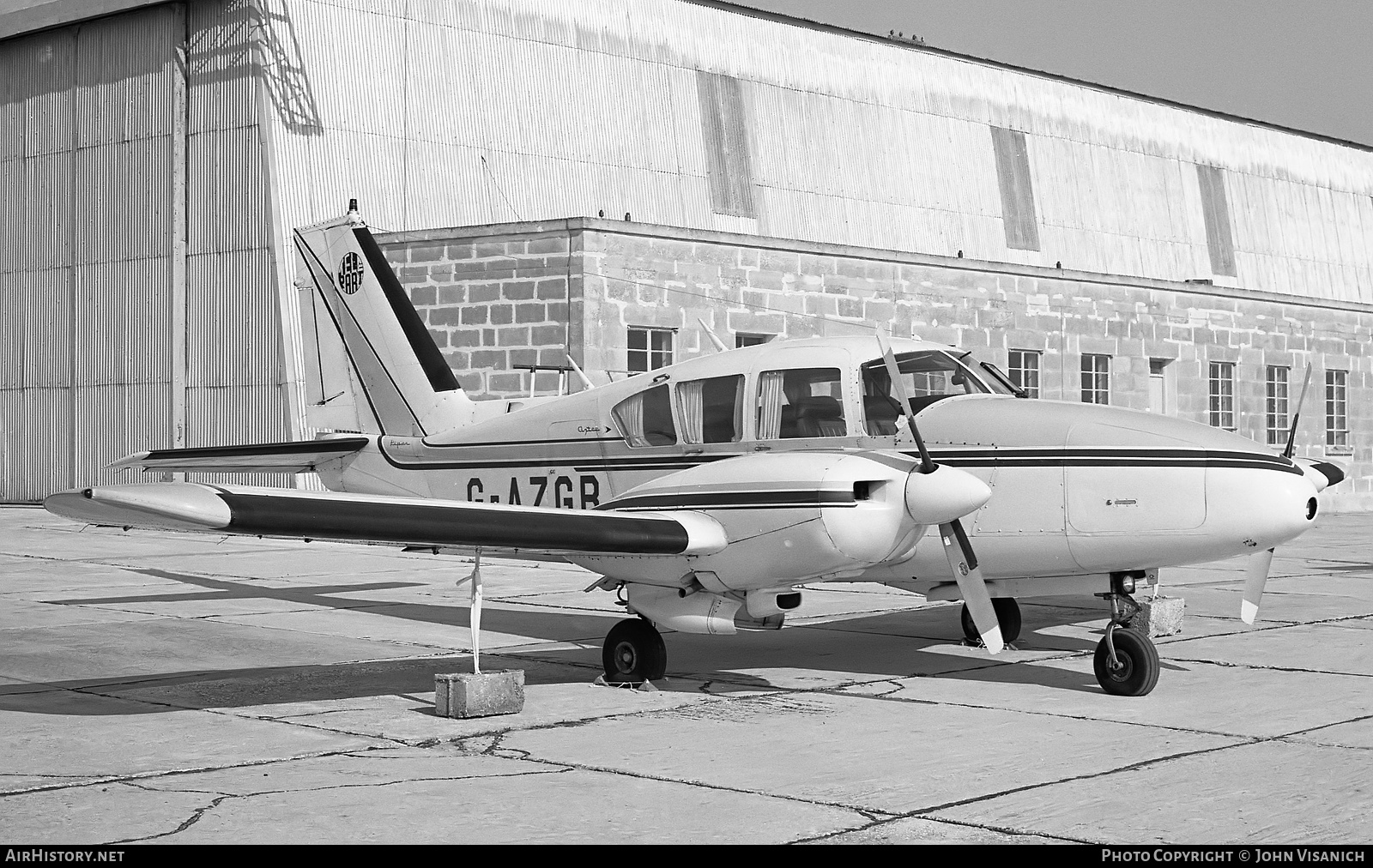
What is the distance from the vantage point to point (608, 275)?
2245cm

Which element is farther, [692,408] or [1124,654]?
[692,408]

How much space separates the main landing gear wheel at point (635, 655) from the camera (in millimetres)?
9977

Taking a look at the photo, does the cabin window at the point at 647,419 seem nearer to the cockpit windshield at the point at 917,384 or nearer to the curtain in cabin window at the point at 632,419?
the curtain in cabin window at the point at 632,419

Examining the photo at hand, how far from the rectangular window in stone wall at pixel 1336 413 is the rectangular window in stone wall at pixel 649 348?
1802cm

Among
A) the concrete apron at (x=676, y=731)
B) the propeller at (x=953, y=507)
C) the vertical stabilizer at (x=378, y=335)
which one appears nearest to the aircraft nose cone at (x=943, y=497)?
the propeller at (x=953, y=507)

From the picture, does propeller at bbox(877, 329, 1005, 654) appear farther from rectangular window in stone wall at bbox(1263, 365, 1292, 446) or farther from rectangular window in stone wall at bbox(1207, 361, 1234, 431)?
rectangular window in stone wall at bbox(1263, 365, 1292, 446)

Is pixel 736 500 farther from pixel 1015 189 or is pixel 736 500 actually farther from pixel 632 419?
pixel 1015 189

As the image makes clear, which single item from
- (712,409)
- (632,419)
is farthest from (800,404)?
(632,419)

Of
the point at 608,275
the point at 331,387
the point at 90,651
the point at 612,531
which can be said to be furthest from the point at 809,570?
the point at 608,275

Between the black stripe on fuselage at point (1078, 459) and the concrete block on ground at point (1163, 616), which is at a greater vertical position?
the black stripe on fuselage at point (1078, 459)

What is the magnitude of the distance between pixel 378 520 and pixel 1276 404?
95.5ft

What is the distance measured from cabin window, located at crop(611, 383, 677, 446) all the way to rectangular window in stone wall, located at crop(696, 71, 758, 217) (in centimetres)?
2227

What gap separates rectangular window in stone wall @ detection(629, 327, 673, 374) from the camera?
22984mm

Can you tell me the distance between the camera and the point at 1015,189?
130 ft
